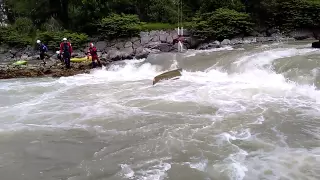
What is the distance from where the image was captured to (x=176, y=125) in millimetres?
7910

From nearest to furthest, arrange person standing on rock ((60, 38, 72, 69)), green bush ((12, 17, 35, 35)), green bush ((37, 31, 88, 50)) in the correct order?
person standing on rock ((60, 38, 72, 69))
green bush ((37, 31, 88, 50))
green bush ((12, 17, 35, 35))

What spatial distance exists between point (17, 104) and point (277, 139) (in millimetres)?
7677

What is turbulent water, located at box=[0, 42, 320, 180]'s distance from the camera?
5.80 m

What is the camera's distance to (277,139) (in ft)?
22.5

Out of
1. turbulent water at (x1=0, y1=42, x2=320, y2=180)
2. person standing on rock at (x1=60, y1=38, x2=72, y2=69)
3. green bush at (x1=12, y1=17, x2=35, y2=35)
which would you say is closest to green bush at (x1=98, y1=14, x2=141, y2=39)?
person standing on rock at (x1=60, y1=38, x2=72, y2=69)

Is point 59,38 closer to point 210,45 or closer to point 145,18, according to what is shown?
point 145,18

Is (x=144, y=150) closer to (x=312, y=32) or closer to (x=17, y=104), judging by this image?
(x=17, y=104)

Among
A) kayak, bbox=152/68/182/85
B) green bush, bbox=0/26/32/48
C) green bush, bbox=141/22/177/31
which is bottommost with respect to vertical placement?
kayak, bbox=152/68/182/85

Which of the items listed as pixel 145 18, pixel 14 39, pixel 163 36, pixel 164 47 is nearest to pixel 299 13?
pixel 163 36

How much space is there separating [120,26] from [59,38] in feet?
12.2

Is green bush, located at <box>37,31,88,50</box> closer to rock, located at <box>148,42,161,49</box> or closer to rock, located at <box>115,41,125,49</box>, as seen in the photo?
rock, located at <box>115,41,125,49</box>

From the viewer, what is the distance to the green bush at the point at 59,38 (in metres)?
20.4

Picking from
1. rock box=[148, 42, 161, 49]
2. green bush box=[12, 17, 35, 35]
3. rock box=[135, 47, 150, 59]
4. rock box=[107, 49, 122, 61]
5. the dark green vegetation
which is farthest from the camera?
green bush box=[12, 17, 35, 35]

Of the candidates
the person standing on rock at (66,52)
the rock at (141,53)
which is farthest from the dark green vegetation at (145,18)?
the person standing on rock at (66,52)
